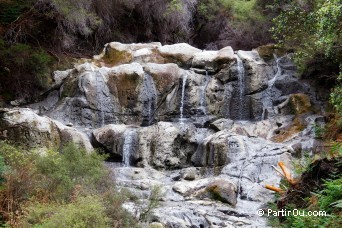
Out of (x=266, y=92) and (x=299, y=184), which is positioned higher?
(x=266, y=92)

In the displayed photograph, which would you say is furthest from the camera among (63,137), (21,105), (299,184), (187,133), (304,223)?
(21,105)

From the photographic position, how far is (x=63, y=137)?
38.7 feet

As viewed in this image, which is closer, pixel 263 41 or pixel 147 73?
pixel 147 73

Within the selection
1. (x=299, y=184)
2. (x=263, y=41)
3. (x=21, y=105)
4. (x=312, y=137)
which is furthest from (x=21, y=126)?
Result: (x=263, y=41)

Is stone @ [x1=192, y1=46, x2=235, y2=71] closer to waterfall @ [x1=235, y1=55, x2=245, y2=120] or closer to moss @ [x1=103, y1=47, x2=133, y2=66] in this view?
waterfall @ [x1=235, y1=55, x2=245, y2=120]

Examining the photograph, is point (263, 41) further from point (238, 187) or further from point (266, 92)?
point (238, 187)

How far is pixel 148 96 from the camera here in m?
15.0

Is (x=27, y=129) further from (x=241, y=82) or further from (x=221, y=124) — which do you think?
(x=241, y=82)

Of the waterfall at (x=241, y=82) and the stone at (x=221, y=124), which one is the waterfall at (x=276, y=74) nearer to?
the waterfall at (x=241, y=82)

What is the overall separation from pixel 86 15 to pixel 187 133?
18.4ft

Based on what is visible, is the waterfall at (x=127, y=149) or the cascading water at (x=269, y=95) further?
the cascading water at (x=269, y=95)

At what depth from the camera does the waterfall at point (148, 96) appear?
14922mm

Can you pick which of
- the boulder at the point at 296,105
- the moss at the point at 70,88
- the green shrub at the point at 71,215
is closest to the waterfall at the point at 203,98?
the boulder at the point at 296,105

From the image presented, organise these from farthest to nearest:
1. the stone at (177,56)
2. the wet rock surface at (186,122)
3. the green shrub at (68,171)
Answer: the stone at (177,56) < the wet rock surface at (186,122) < the green shrub at (68,171)
